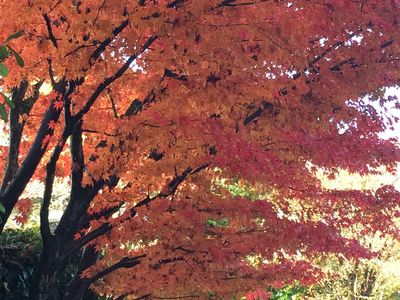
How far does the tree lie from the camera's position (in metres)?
4.88

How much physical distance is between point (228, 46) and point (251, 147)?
139 cm

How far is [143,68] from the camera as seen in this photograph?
5.88m

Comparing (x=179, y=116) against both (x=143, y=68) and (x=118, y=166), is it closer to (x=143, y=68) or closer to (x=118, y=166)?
(x=143, y=68)

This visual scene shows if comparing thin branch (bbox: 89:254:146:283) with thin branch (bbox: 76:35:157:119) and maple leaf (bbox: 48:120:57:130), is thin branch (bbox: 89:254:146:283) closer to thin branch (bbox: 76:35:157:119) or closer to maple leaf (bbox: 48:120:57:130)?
maple leaf (bbox: 48:120:57:130)

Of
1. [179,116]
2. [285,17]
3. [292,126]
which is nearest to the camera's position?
[285,17]

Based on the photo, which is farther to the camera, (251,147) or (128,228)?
(128,228)

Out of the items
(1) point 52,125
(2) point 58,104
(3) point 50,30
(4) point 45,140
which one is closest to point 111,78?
Result: (3) point 50,30

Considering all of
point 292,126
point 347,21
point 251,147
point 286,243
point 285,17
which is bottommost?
point 286,243

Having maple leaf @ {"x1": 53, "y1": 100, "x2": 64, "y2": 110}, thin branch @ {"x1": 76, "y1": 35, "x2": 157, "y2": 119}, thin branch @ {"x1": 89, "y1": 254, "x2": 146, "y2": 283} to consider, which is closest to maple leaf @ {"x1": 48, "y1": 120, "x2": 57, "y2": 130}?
maple leaf @ {"x1": 53, "y1": 100, "x2": 64, "y2": 110}

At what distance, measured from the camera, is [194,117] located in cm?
554

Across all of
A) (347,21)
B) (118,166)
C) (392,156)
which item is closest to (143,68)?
(118,166)

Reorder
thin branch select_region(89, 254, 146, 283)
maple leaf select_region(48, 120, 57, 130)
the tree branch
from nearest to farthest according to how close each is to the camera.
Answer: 1. maple leaf select_region(48, 120, 57, 130)
2. thin branch select_region(89, 254, 146, 283)
3. the tree branch

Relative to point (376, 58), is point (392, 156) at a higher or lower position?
lower

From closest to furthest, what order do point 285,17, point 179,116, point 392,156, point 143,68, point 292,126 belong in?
point 285,17 < point 179,116 < point 143,68 < point 292,126 < point 392,156
